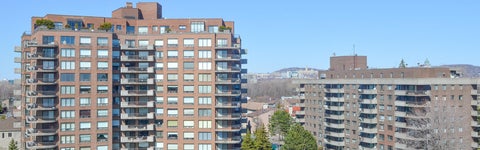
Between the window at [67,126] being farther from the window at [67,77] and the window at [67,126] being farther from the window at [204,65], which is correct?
the window at [204,65]

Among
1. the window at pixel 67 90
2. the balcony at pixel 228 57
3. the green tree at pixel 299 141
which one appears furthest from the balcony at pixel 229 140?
the window at pixel 67 90

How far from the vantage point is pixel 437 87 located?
86.6m

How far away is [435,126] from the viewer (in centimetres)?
7869

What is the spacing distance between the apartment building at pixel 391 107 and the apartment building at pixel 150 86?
102ft

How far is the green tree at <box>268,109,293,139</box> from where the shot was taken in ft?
419

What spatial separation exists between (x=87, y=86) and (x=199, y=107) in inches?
708

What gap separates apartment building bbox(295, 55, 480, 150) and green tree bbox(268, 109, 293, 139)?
6.34 m

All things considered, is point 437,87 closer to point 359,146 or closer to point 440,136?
point 440,136

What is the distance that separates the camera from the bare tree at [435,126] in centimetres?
7794

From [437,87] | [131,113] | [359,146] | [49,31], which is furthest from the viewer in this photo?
[359,146]

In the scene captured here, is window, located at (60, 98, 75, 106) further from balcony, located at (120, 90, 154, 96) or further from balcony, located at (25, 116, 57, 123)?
balcony, located at (120, 90, 154, 96)

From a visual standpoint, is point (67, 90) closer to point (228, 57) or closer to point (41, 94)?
point (41, 94)

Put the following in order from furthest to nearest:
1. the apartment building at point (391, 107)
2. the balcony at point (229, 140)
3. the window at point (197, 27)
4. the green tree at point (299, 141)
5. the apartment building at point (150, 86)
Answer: the green tree at point (299, 141) → the window at point (197, 27) → the apartment building at point (391, 107) → the balcony at point (229, 140) → the apartment building at point (150, 86)

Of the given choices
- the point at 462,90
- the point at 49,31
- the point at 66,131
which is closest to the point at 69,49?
the point at 49,31
